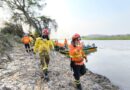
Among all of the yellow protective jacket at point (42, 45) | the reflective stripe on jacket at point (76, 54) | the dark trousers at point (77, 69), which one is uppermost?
the yellow protective jacket at point (42, 45)

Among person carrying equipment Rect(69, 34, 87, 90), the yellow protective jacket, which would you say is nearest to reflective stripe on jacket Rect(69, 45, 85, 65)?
person carrying equipment Rect(69, 34, 87, 90)

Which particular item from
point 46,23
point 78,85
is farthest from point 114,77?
point 46,23

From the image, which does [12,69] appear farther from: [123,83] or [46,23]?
[46,23]

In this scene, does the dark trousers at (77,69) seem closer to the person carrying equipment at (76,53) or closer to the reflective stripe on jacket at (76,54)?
the person carrying equipment at (76,53)

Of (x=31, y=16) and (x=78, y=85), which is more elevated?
(x=31, y=16)

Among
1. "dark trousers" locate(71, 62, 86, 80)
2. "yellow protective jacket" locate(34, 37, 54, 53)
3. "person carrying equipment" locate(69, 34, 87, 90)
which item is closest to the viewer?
"person carrying equipment" locate(69, 34, 87, 90)

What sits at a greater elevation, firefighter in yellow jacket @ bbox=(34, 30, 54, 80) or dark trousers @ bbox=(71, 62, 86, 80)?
firefighter in yellow jacket @ bbox=(34, 30, 54, 80)

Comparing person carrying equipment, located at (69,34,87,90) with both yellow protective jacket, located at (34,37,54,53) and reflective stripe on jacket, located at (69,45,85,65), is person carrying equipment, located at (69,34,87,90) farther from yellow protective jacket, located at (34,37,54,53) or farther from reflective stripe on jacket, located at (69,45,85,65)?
yellow protective jacket, located at (34,37,54,53)

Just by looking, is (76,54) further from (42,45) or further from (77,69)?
(42,45)

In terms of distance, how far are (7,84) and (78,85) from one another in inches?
128

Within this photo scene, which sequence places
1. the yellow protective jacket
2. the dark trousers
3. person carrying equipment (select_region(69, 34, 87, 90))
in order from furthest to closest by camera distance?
the yellow protective jacket, the dark trousers, person carrying equipment (select_region(69, 34, 87, 90))

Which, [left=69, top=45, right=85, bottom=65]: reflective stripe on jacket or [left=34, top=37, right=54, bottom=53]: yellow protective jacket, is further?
[left=34, top=37, right=54, bottom=53]: yellow protective jacket

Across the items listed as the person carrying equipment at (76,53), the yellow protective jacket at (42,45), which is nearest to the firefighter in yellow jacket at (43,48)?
the yellow protective jacket at (42,45)

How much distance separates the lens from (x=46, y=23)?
46562 millimetres
